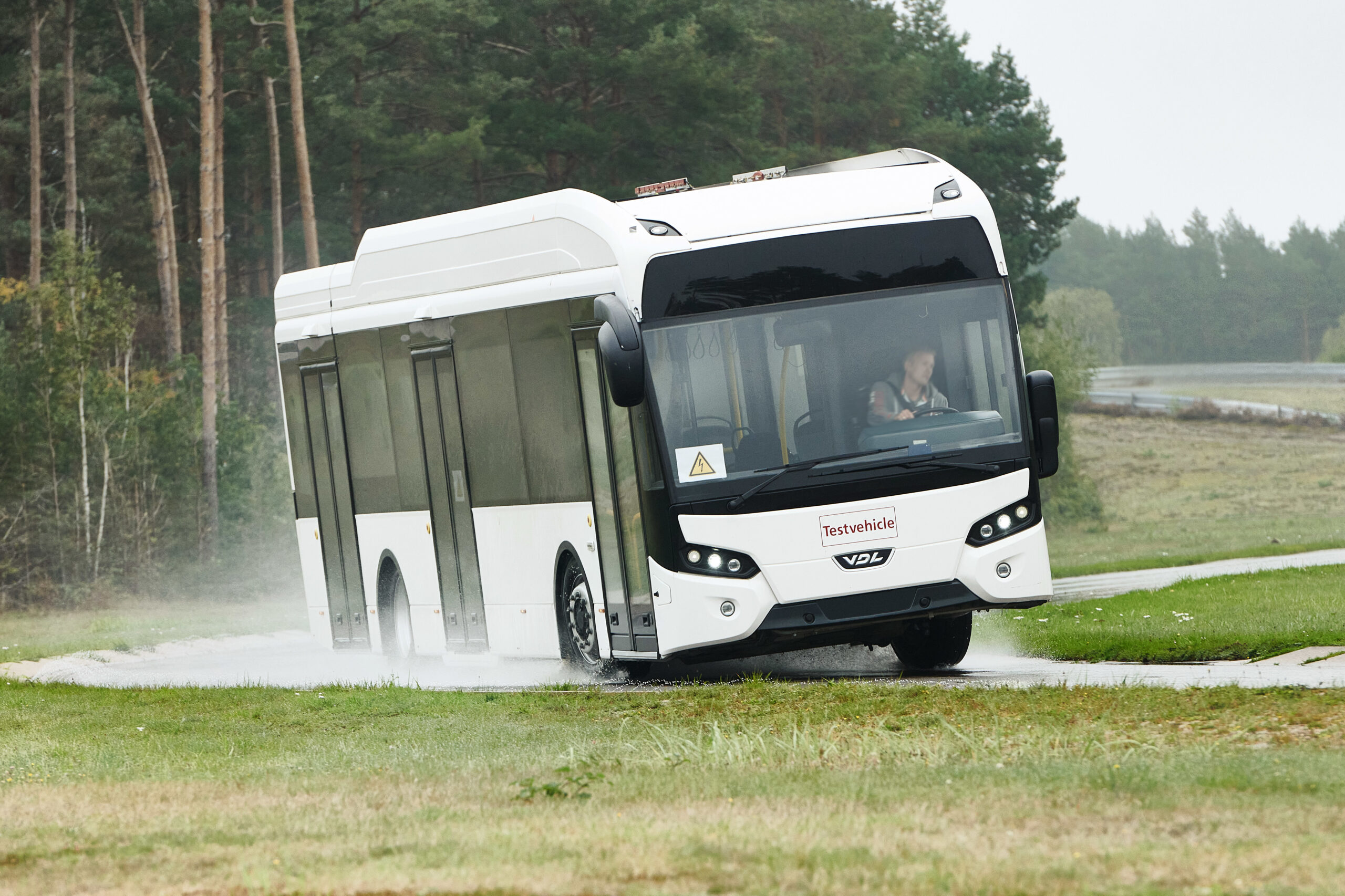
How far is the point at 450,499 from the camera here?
16.9 meters

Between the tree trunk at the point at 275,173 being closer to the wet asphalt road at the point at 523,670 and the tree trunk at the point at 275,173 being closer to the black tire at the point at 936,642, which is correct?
the wet asphalt road at the point at 523,670

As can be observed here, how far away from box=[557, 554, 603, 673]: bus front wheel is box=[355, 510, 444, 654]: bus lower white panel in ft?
7.37

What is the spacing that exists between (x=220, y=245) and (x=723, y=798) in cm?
3846

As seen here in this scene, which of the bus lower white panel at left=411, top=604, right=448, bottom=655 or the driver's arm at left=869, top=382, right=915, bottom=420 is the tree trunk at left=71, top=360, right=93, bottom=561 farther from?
the driver's arm at left=869, top=382, right=915, bottom=420

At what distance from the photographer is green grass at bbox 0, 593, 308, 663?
25797 mm

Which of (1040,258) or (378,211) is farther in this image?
(1040,258)

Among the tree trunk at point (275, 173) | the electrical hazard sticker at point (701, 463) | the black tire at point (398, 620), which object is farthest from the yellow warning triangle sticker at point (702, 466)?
the tree trunk at point (275, 173)

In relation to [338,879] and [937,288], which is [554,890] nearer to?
[338,879]

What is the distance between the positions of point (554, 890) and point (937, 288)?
26.2 feet

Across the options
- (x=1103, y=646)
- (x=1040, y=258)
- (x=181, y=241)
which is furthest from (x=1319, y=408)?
(x=1103, y=646)

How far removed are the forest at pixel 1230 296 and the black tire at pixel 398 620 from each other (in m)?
132

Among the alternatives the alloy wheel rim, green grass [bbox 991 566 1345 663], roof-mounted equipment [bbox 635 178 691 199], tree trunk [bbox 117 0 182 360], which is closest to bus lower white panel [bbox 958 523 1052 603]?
green grass [bbox 991 566 1345 663]

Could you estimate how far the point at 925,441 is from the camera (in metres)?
13.3

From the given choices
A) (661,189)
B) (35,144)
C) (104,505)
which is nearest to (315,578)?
(661,189)
